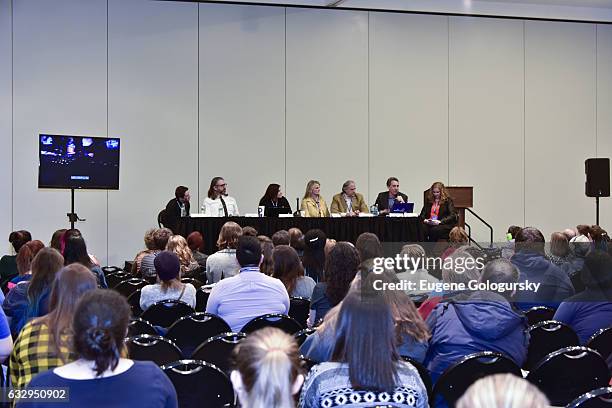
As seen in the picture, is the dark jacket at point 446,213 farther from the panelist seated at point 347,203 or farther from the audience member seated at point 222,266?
the audience member seated at point 222,266

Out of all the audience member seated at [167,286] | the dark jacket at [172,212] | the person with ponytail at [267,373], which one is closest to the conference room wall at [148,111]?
the dark jacket at [172,212]

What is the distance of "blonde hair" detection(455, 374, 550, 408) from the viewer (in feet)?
4.72

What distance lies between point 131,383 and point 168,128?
1109 centimetres

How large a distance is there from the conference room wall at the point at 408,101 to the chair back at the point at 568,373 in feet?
35.5

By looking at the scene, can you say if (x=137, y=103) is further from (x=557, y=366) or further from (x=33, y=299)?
(x=557, y=366)

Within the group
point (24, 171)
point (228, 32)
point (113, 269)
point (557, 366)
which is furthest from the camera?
point (228, 32)

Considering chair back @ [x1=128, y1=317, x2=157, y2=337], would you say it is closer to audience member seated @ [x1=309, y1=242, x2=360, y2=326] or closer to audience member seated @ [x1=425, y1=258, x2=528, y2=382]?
audience member seated @ [x1=309, y1=242, x2=360, y2=326]

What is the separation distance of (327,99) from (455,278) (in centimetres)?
968

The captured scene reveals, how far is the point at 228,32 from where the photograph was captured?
13617 mm

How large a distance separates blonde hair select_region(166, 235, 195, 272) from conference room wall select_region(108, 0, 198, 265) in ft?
19.0

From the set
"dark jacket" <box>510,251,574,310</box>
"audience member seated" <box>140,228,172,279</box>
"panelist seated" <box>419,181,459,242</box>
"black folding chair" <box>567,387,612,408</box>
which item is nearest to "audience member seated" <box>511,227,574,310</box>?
"dark jacket" <box>510,251,574,310</box>

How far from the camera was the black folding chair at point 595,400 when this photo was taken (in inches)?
104

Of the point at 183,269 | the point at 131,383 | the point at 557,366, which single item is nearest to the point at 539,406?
the point at 131,383

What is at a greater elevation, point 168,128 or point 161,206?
point 168,128
